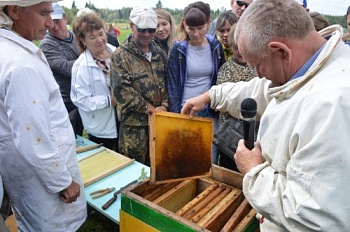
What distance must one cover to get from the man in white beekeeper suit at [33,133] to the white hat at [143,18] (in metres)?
1.46

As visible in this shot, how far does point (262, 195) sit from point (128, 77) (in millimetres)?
2333

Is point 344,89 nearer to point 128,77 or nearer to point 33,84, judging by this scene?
point 33,84

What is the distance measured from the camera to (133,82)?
10.8ft

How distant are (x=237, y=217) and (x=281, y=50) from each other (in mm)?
1051

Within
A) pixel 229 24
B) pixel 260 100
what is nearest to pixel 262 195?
pixel 260 100

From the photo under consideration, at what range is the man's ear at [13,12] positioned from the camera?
5.92 feet

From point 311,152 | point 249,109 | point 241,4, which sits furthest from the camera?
point 241,4

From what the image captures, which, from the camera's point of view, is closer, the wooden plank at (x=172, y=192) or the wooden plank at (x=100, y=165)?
the wooden plank at (x=172, y=192)

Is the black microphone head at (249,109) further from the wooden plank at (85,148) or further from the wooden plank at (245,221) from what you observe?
the wooden plank at (85,148)

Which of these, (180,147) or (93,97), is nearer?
(180,147)

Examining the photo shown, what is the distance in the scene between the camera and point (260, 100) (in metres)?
1.98

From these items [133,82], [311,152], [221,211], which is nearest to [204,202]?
[221,211]

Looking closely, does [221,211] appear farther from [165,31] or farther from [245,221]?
[165,31]

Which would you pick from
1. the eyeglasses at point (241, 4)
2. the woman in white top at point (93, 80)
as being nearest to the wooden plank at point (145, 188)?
the woman in white top at point (93, 80)
